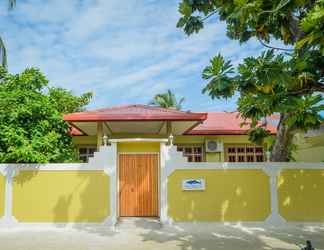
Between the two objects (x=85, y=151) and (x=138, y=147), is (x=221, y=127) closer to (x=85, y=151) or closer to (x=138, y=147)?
(x=138, y=147)

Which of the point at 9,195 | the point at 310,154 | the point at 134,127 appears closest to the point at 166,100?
the point at 310,154

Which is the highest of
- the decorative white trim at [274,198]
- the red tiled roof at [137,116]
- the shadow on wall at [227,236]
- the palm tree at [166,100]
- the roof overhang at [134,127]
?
the palm tree at [166,100]

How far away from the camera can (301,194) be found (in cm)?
1027

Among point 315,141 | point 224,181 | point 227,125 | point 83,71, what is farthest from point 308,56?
point 83,71

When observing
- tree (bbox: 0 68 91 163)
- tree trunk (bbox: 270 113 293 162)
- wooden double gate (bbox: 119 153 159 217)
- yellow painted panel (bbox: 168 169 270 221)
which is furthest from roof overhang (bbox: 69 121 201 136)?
tree trunk (bbox: 270 113 293 162)

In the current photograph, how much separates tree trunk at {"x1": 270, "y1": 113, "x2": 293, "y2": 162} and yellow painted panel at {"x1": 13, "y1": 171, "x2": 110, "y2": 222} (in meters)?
5.40

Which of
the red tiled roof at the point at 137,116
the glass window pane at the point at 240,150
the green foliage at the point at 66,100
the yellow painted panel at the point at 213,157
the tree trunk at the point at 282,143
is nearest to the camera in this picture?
the tree trunk at the point at 282,143

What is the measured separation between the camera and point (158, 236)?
9.02 metres

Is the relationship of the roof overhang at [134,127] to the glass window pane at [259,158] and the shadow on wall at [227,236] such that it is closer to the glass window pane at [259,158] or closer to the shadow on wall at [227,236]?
the shadow on wall at [227,236]

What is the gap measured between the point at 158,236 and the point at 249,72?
5045 mm

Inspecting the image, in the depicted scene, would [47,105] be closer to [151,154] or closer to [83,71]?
[151,154]

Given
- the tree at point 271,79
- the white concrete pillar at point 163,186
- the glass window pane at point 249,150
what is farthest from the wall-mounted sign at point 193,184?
the glass window pane at point 249,150

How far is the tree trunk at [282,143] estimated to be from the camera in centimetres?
991

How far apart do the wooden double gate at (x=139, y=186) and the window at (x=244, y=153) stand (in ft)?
16.0
